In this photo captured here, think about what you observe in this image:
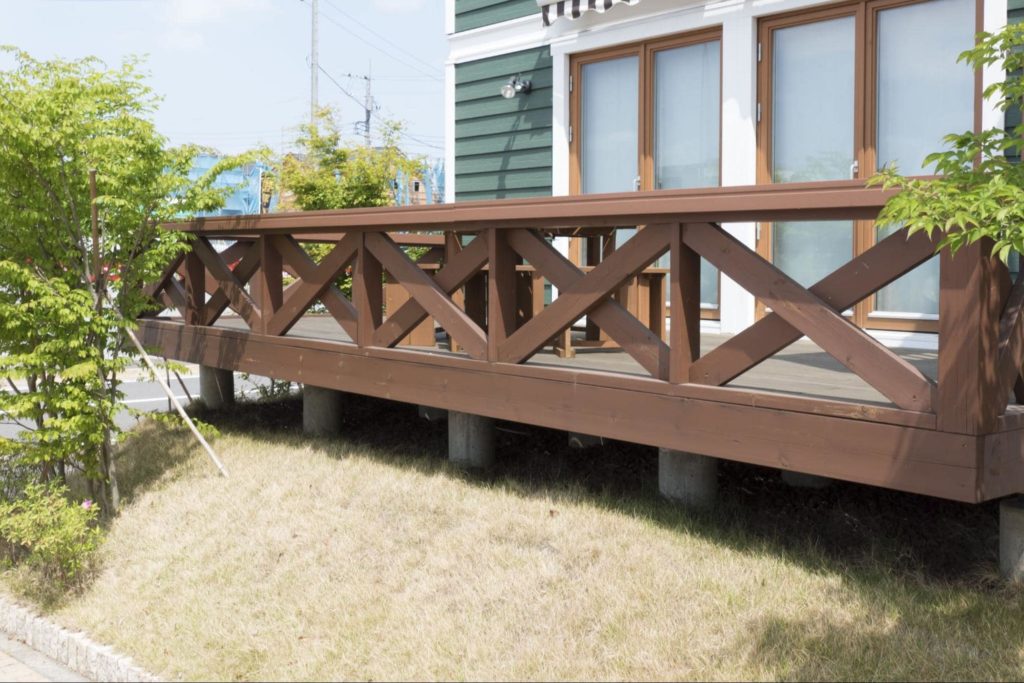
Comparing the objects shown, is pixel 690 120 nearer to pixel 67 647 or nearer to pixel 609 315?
pixel 609 315

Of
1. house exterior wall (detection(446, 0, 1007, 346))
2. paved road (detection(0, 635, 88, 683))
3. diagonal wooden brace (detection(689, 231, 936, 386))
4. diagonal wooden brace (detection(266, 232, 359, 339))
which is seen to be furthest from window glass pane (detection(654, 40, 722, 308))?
paved road (detection(0, 635, 88, 683))

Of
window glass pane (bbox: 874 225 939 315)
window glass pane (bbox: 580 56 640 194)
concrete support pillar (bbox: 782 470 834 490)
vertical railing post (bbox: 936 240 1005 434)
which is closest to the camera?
vertical railing post (bbox: 936 240 1005 434)

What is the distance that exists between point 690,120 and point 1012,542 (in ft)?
14.5

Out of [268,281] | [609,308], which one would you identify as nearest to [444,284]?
[609,308]

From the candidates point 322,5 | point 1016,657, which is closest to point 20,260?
point 1016,657

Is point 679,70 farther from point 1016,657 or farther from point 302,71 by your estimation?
point 302,71

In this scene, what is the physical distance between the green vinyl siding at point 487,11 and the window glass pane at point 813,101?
7.67 feet

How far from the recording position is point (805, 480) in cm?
540

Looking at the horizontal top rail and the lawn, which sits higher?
the horizontal top rail

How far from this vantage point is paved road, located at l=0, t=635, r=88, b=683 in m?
4.97

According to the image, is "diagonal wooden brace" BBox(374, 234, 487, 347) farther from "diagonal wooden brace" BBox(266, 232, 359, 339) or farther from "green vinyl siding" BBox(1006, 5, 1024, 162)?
"green vinyl siding" BBox(1006, 5, 1024, 162)

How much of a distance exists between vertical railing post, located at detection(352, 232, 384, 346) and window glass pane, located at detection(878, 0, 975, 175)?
3.31 m

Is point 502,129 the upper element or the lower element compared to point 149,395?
upper

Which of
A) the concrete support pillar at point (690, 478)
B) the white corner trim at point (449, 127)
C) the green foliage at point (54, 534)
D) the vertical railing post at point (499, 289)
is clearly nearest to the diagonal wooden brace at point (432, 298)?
the vertical railing post at point (499, 289)
